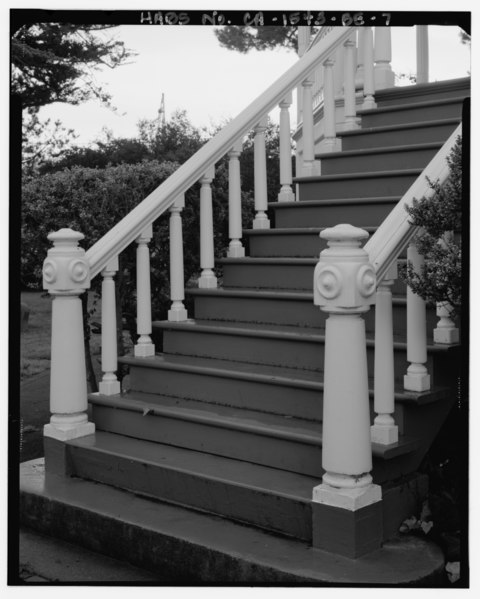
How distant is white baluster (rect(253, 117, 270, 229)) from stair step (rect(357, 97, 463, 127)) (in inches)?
40.9

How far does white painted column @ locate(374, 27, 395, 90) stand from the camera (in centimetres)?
669

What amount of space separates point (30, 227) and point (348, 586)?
167 inches

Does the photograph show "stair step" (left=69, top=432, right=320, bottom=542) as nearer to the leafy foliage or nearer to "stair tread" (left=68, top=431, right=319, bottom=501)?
"stair tread" (left=68, top=431, right=319, bottom=501)

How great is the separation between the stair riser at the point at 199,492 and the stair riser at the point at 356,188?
2.29 m

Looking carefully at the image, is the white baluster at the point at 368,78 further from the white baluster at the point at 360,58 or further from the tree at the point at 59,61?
the tree at the point at 59,61

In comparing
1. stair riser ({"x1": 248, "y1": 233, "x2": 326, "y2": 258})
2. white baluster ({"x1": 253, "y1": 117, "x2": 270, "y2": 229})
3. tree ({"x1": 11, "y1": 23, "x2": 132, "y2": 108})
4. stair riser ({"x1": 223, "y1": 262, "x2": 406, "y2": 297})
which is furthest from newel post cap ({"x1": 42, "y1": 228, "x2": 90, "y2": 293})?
tree ({"x1": 11, "y1": 23, "x2": 132, "y2": 108})

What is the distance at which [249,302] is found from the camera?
17.8 feet

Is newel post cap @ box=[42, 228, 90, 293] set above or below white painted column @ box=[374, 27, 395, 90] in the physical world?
below

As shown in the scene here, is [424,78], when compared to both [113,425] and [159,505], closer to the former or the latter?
[113,425]

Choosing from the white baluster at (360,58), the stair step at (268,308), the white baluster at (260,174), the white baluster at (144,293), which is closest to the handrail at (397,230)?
the stair step at (268,308)

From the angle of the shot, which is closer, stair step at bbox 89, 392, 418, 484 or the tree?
stair step at bbox 89, 392, 418, 484

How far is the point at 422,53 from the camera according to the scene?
23.2 ft

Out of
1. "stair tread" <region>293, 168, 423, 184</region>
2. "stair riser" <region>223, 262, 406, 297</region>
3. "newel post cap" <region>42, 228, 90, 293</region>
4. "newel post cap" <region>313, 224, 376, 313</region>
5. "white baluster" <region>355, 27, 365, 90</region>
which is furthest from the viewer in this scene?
"white baluster" <region>355, 27, 365, 90</region>

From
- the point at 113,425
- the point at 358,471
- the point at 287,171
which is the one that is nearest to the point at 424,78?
the point at 287,171
